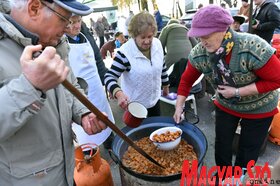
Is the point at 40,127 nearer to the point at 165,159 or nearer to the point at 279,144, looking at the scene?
the point at 165,159

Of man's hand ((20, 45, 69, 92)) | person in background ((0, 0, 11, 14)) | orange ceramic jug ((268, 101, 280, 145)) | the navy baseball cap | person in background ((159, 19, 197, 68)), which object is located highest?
person in background ((0, 0, 11, 14))

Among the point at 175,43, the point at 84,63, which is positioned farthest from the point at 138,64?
the point at 175,43

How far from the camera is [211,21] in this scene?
1.53 meters

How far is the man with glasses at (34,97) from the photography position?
79cm

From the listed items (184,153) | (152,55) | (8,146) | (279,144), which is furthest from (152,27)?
(279,144)

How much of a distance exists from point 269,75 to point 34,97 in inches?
58.1

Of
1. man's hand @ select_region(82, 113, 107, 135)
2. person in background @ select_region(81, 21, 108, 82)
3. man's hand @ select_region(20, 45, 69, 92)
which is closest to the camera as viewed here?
man's hand @ select_region(20, 45, 69, 92)

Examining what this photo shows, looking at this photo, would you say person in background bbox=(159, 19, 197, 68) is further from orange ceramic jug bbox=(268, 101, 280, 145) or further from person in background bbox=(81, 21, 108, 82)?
orange ceramic jug bbox=(268, 101, 280, 145)

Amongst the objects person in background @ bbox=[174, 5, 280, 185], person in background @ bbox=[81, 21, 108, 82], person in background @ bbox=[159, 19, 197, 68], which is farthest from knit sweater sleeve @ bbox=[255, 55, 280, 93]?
person in background @ bbox=[159, 19, 197, 68]

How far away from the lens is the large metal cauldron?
1.65 metres

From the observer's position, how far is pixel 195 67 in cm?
196

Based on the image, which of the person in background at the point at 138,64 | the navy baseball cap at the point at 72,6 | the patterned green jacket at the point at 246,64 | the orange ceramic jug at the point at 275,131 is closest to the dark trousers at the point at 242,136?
the patterned green jacket at the point at 246,64

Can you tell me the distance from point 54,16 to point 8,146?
599 mm

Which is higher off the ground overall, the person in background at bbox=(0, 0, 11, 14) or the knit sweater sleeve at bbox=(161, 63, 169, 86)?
the person in background at bbox=(0, 0, 11, 14)
